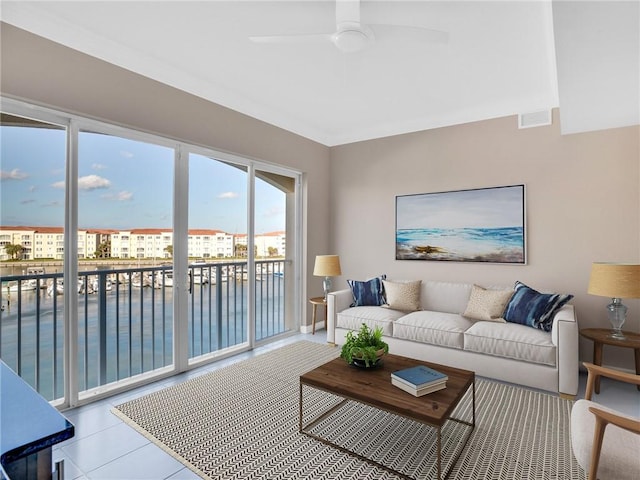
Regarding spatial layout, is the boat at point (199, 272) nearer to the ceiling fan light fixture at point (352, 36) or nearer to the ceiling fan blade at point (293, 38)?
the ceiling fan blade at point (293, 38)

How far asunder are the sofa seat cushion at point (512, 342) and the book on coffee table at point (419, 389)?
128 cm

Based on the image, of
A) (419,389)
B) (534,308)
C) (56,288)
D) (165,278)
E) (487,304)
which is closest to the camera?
(419,389)

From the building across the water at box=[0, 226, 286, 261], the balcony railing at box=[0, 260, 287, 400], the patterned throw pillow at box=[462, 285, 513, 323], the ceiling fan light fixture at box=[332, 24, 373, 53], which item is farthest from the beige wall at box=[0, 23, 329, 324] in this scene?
the patterned throw pillow at box=[462, 285, 513, 323]

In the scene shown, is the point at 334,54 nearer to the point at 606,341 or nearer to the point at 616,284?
the point at 616,284

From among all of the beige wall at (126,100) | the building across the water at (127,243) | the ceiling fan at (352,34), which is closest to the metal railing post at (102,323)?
the building across the water at (127,243)

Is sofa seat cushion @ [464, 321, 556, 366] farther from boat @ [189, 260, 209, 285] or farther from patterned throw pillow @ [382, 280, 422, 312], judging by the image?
boat @ [189, 260, 209, 285]

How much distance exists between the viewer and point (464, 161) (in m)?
4.38

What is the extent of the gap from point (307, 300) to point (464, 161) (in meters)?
2.80

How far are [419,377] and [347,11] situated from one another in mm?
2390

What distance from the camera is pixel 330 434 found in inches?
96.3

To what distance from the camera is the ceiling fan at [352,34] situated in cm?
223

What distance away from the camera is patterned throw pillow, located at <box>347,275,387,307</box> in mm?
4477

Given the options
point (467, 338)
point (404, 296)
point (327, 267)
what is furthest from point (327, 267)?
point (467, 338)

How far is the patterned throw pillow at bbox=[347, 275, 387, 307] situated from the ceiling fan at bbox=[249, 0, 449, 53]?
9.36 feet
